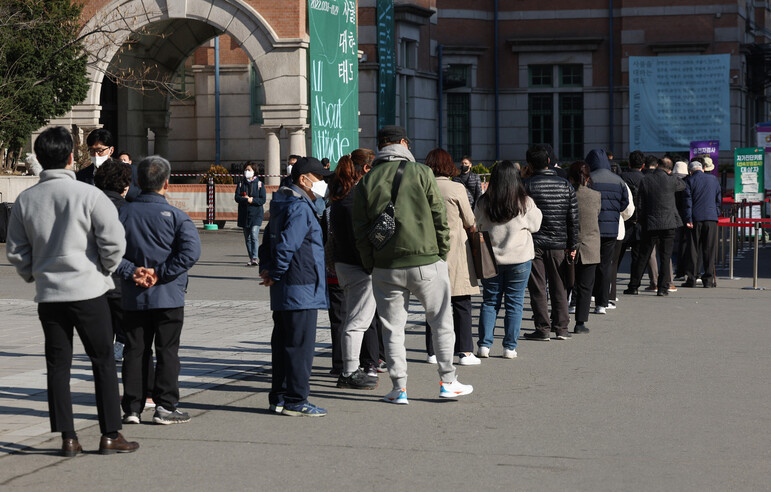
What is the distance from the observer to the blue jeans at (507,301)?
34.2ft

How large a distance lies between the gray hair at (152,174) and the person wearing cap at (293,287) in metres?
0.75

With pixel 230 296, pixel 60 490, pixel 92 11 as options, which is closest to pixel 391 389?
pixel 60 490

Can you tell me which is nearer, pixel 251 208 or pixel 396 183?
pixel 396 183

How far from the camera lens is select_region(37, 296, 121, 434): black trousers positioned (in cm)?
657

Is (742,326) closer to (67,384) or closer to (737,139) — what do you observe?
(67,384)

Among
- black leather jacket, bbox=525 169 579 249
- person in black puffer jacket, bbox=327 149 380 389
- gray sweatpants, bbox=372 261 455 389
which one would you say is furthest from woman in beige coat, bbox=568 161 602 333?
gray sweatpants, bbox=372 261 455 389

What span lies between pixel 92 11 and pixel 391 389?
21.5m

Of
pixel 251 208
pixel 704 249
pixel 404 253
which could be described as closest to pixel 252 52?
pixel 251 208

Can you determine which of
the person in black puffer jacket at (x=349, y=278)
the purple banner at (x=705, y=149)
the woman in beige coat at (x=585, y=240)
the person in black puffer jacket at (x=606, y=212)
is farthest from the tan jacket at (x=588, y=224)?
the purple banner at (x=705, y=149)

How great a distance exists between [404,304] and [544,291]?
359 centimetres

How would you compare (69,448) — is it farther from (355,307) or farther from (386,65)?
(386,65)

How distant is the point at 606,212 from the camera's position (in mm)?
13555

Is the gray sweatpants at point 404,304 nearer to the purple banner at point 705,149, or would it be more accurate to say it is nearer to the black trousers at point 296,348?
the black trousers at point 296,348

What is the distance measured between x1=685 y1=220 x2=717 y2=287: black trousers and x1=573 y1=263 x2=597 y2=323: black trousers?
5.22 metres
